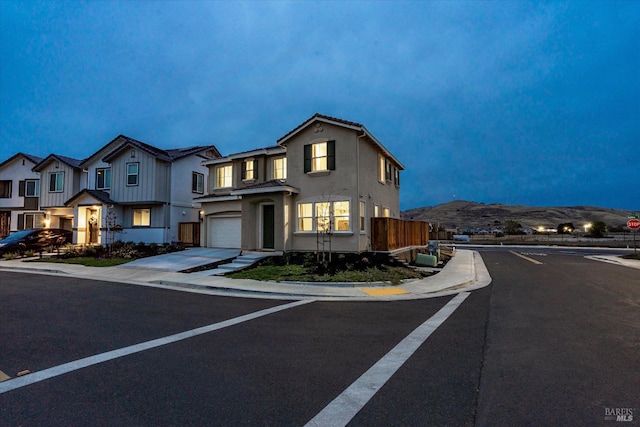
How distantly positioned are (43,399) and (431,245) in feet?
61.8

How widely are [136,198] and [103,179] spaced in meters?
4.76

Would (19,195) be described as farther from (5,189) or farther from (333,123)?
(333,123)

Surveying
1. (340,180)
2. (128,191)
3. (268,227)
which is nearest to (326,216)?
(340,180)

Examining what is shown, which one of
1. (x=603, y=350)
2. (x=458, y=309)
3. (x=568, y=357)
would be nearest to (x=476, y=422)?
(x=568, y=357)

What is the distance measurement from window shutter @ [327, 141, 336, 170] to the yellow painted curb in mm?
7462

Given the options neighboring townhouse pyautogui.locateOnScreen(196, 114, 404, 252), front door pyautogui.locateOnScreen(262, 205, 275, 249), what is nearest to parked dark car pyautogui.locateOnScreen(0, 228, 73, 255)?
front door pyautogui.locateOnScreen(262, 205, 275, 249)

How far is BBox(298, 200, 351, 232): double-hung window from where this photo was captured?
16.2 meters

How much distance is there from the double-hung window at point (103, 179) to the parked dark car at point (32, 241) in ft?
14.4

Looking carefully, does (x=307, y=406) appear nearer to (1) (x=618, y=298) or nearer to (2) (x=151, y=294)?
(2) (x=151, y=294)

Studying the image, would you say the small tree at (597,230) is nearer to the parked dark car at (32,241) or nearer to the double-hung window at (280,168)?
the double-hung window at (280,168)

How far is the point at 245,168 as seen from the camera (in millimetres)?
20797

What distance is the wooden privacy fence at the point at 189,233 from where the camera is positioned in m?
23.0

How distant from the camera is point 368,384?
4.14 metres

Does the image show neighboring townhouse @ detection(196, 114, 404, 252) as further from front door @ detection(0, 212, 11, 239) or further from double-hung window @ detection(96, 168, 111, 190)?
front door @ detection(0, 212, 11, 239)
